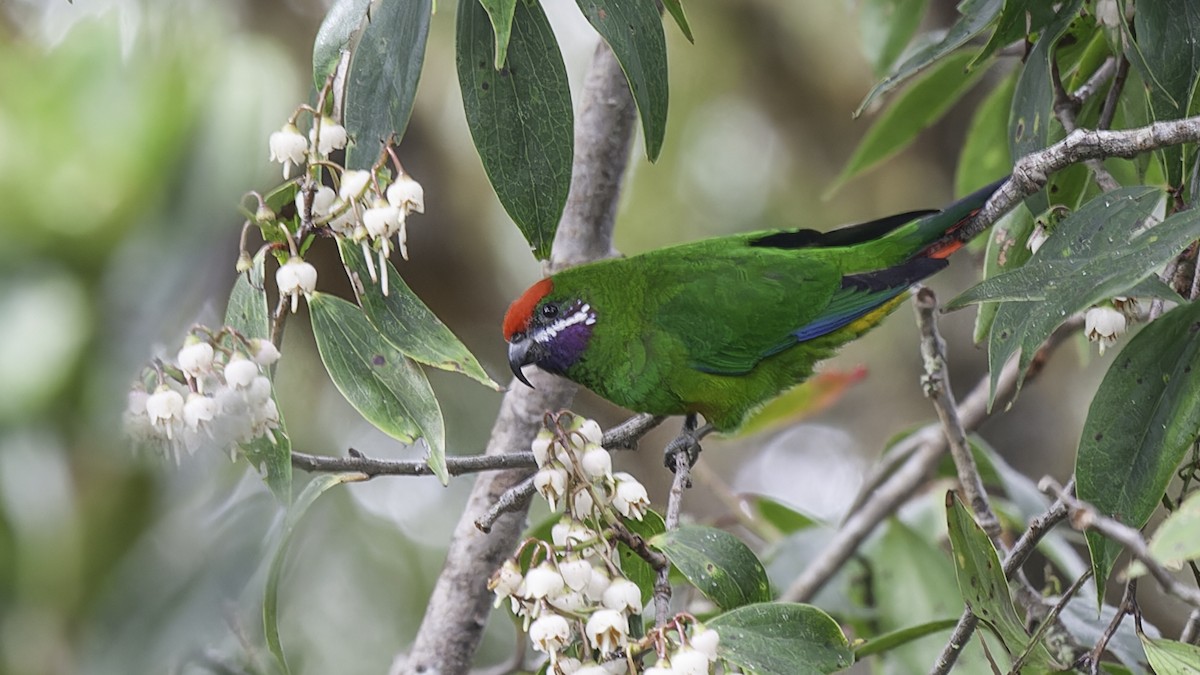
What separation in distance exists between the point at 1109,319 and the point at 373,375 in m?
0.87

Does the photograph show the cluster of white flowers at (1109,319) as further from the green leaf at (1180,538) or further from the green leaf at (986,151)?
the green leaf at (986,151)

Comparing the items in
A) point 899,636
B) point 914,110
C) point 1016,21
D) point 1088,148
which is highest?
point 914,110

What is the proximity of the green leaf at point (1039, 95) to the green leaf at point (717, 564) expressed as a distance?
65 cm

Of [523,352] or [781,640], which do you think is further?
[523,352]

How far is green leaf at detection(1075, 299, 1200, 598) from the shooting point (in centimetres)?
109

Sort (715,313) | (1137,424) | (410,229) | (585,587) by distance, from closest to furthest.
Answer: (585,587) → (1137,424) → (715,313) → (410,229)

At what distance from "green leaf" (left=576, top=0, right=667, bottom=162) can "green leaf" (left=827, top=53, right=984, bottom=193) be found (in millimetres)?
780

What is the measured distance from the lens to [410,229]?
13.3 feet

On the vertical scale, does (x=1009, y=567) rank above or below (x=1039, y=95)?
below

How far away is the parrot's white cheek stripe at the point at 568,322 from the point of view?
6.11 ft

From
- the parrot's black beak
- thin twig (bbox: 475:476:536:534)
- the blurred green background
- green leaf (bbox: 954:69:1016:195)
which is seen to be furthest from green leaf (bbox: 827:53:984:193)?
the blurred green background

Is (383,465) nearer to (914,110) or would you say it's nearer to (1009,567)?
(1009,567)

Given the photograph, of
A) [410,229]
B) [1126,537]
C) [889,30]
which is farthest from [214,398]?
[410,229]

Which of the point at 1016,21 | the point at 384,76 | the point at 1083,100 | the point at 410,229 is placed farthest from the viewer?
the point at 410,229
